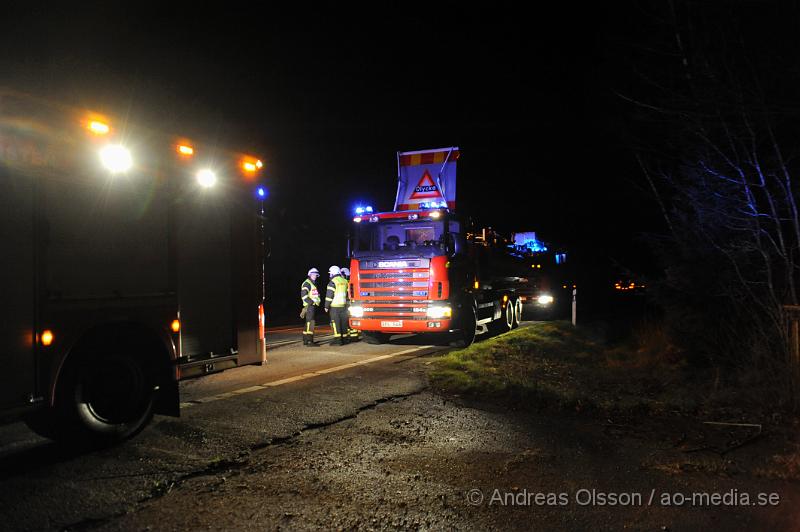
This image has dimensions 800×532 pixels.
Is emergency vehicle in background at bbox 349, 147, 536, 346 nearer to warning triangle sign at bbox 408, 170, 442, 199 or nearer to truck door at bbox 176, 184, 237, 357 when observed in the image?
warning triangle sign at bbox 408, 170, 442, 199

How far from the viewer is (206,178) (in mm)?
5891

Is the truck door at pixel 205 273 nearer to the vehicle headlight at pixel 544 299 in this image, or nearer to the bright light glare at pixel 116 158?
the bright light glare at pixel 116 158

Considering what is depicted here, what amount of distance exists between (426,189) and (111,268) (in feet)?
28.4

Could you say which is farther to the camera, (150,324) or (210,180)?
(210,180)

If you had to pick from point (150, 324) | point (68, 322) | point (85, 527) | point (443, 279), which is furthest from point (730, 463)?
point (443, 279)

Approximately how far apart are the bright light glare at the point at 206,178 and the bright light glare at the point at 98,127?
1069 millimetres

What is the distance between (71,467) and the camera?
4.50 metres

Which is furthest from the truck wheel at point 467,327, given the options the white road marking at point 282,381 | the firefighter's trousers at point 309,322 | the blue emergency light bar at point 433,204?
the firefighter's trousers at point 309,322

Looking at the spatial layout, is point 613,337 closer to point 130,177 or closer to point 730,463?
point 730,463

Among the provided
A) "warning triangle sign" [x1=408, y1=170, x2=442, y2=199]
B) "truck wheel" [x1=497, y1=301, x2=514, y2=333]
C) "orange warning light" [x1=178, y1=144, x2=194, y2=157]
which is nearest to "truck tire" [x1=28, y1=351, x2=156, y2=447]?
"orange warning light" [x1=178, y1=144, x2=194, y2=157]

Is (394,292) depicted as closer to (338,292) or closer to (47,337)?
(338,292)

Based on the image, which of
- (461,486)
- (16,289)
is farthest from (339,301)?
(461,486)

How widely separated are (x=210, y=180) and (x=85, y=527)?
11.5ft

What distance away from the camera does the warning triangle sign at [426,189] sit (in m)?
12.8
